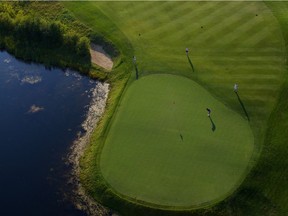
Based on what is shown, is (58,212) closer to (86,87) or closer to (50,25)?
(86,87)

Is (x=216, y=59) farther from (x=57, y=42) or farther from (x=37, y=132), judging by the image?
(x=37, y=132)

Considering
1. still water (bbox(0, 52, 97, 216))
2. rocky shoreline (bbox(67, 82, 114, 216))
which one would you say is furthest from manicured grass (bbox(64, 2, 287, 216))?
still water (bbox(0, 52, 97, 216))

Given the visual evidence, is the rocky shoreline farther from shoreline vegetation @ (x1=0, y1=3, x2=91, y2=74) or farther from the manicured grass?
shoreline vegetation @ (x1=0, y1=3, x2=91, y2=74)

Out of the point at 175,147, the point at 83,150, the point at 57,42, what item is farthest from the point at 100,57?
the point at 175,147

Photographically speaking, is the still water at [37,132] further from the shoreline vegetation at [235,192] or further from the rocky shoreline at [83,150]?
the shoreline vegetation at [235,192]

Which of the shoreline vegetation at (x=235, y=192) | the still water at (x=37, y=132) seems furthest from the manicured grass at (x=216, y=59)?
the still water at (x=37, y=132)

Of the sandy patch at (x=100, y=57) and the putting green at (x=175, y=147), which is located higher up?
the sandy patch at (x=100, y=57)
